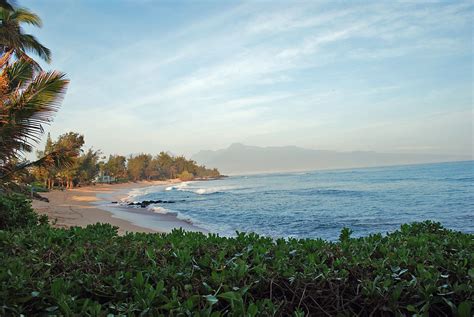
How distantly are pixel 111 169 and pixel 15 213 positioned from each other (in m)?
83.3

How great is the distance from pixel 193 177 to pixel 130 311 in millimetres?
140696

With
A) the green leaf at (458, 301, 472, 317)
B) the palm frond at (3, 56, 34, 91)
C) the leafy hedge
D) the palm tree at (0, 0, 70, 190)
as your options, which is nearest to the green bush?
the palm tree at (0, 0, 70, 190)

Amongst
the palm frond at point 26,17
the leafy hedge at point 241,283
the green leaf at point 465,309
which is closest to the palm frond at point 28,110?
the leafy hedge at point 241,283

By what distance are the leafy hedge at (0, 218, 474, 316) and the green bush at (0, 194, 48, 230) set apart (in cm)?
520

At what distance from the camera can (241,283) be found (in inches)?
82.3

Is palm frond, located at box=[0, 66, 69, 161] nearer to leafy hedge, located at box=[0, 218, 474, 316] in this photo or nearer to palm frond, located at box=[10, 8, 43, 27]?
leafy hedge, located at box=[0, 218, 474, 316]

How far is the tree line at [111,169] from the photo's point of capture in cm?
4251

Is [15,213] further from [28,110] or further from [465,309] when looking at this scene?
[465,309]

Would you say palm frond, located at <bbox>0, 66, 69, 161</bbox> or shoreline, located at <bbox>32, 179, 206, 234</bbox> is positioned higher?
palm frond, located at <bbox>0, 66, 69, 161</bbox>

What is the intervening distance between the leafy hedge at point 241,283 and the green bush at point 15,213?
5197 mm

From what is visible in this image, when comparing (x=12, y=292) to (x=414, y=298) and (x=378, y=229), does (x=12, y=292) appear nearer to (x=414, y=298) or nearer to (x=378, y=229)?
(x=414, y=298)

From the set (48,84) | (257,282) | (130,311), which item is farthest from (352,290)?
(48,84)

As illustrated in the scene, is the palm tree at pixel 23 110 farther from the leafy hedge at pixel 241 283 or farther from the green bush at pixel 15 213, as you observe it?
the leafy hedge at pixel 241 283

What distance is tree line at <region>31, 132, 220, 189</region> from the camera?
42513 millimetres
